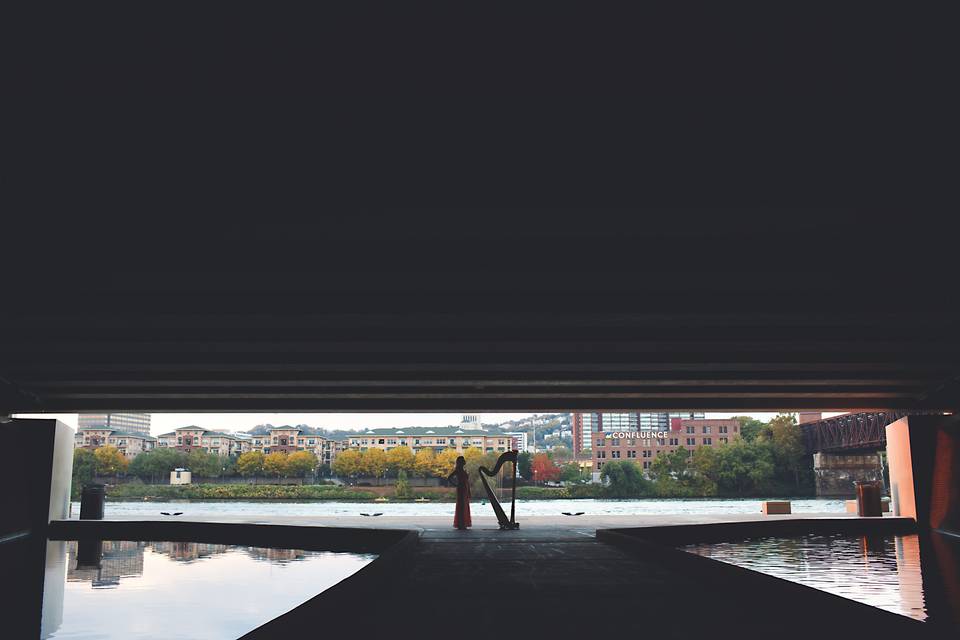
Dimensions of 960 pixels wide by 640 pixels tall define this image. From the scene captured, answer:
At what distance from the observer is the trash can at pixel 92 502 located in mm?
21656

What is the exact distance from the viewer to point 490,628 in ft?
20.1

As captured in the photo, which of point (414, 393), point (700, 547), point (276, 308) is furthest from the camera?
point (414, 393)

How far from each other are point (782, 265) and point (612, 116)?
518cm

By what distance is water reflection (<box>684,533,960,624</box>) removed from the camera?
9137mm

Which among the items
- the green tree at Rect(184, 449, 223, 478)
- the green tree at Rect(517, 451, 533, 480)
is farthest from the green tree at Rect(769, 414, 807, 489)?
the green tree at Rect(184, 449, 223, 478)

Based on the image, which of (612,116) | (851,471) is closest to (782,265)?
(612,116)

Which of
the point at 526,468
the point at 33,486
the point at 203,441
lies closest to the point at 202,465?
the point at 526,468

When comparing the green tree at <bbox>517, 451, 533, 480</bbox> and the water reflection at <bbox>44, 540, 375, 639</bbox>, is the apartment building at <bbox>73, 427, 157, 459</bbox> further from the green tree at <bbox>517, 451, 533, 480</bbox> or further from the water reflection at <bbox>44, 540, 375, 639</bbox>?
the water reflection at <bbox>44, 540, 375, 639</bbox>

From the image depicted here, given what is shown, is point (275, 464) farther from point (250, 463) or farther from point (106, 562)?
point (106, 562)

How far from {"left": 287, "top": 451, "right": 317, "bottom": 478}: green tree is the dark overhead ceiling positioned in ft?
301

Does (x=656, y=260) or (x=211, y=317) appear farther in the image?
(x=211, y=317)

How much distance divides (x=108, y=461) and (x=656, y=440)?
9732 centimetres

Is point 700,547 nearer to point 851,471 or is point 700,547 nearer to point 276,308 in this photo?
point 276,308

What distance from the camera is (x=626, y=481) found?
10475cm
